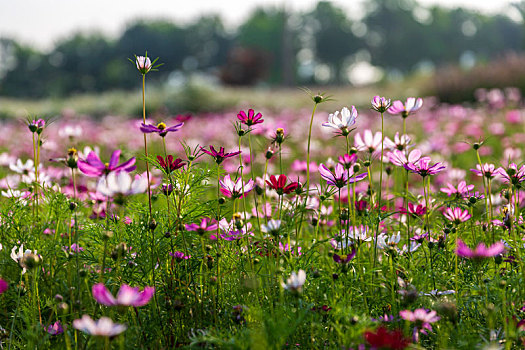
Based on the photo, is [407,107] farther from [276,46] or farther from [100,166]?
[276,46]

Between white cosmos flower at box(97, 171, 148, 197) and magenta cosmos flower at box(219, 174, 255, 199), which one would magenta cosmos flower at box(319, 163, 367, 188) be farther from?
white cosmos flower at box(97, 171, 148, 197)

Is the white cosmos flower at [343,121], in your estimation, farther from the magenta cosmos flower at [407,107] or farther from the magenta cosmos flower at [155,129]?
the magenta cosmos flower at [155,129]

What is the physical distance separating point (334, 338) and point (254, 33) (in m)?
42.2

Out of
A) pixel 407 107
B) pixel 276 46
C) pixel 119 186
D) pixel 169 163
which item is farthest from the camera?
pixel 276 46

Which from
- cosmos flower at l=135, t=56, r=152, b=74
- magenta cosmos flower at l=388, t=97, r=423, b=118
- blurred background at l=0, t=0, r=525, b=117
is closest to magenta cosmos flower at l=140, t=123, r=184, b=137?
cosmos flower at l=135, t=56, r=152, b=74

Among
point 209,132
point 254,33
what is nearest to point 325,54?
point 254,33

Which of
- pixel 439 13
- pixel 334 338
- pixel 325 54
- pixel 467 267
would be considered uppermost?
pixel 439 13

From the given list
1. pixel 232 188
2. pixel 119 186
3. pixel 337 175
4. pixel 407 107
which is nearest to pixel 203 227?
pixel 232 188

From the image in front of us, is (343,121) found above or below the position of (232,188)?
above

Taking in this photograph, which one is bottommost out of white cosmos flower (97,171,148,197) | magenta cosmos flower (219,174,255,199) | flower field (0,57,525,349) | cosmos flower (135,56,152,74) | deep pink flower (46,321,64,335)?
deep pink flower (46,321,64,335)

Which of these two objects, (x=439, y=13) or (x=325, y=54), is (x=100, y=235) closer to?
(x=325, y=54)

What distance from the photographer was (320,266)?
4.66ft

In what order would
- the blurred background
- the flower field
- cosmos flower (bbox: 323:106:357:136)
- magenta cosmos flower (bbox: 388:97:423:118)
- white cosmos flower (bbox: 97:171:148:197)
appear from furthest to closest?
1. the blurred background
2. magenta cosmos flower (bbox: 388:97:423:118)
3. cosmos flower (bbox: 323:106:357:136)
4. the flower field
5. white cosmos flower (bbox: 97:171:148:197)

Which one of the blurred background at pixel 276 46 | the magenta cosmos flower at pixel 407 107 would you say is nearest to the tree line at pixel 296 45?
the blurred background at pixel 276 46
